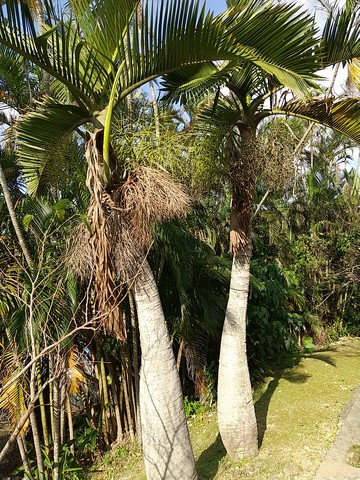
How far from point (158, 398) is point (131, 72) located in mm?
2575

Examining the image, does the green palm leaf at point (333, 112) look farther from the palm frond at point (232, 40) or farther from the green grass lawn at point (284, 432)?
the green grass lawn at point (284, 432)

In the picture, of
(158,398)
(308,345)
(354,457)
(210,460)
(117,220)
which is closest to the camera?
(117,220)

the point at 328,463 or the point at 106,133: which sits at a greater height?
the point at 106,133

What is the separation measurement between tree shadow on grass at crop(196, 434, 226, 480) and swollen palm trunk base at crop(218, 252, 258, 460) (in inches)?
9.4

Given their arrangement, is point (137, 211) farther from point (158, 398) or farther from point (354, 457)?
point (354, 457)

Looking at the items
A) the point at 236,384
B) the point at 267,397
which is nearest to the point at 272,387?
the point at 267,397

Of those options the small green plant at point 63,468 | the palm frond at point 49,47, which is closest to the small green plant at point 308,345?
the small green plant at point 63,468

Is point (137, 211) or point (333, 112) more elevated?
point (333, 112)

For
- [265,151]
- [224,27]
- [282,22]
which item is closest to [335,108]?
[265,151]

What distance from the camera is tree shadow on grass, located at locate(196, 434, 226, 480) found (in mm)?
3920

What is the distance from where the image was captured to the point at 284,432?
4410mm

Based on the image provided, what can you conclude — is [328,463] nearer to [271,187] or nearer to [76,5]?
[271,187]

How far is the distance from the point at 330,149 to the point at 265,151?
11.8 meters

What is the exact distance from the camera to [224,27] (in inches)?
103
